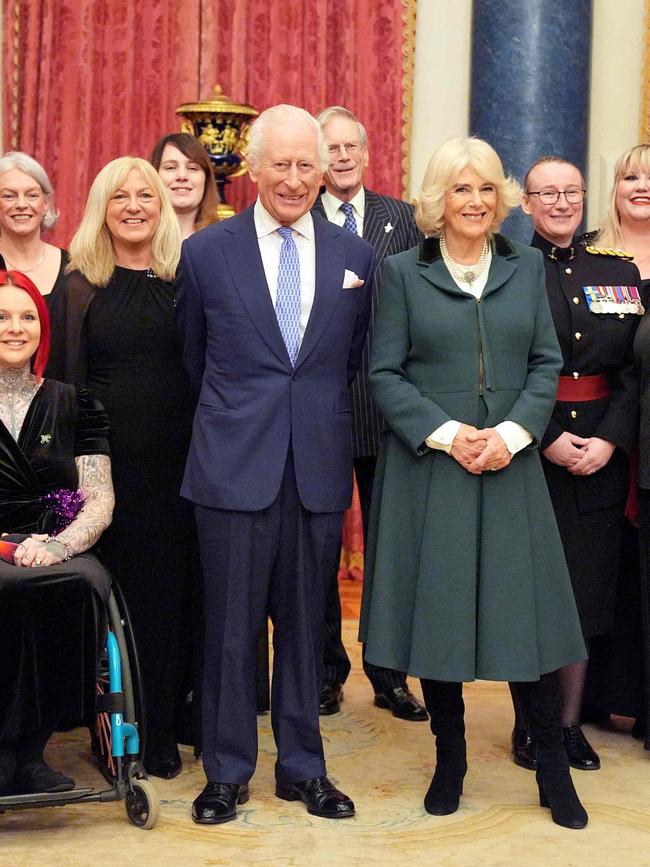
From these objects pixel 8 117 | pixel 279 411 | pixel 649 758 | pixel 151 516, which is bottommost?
pixel 649 758

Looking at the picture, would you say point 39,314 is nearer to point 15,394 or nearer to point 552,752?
point 15,394

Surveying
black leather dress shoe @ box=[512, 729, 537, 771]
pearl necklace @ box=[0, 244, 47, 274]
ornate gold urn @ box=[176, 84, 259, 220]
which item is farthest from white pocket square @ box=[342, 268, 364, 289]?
ornate gold urn @ box=[176, 84, 259, 220]

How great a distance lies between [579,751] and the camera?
373 cm

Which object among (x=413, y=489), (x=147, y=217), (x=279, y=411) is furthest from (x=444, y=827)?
(x=147, y=217)

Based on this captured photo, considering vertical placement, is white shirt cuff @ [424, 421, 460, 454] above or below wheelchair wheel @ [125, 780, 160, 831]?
above

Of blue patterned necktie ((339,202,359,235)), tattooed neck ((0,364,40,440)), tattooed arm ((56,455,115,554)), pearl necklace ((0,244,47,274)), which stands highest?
blue patterned necktie ((339,202,359,235))

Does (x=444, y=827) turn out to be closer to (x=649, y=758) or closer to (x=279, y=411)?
(x=649, y=758)

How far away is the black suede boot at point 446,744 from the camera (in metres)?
3.31

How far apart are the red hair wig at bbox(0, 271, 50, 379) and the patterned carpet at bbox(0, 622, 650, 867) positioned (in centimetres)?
110

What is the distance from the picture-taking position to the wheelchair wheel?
124 inches

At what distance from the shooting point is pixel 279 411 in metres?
3.22

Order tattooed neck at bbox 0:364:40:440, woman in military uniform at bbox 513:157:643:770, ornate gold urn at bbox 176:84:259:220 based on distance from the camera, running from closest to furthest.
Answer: tattooed neck at bbox 0:364:40:440, woman in military uniform at bbox 513:157:643:770, ornate gold urn at bbox 176:84:259:220

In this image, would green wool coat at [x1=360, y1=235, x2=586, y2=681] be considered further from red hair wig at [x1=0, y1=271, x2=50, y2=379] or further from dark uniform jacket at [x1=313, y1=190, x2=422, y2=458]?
red hair wig at [x1=0, y1=271, x2=50, y2=379]

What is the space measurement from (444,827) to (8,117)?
13.3ft
